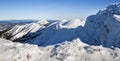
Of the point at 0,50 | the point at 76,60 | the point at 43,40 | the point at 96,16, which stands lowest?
the point at 43,40

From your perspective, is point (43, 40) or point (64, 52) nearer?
point (64, 52)

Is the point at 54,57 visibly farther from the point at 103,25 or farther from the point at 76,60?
the point at 103,25

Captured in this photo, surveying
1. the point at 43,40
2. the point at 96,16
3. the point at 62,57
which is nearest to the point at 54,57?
the point at 62,57

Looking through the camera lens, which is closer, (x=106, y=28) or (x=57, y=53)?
(x=57, y=53)

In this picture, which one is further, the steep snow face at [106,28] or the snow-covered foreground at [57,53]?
the steep snow face at [106,28]

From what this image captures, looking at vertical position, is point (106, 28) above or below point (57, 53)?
below
